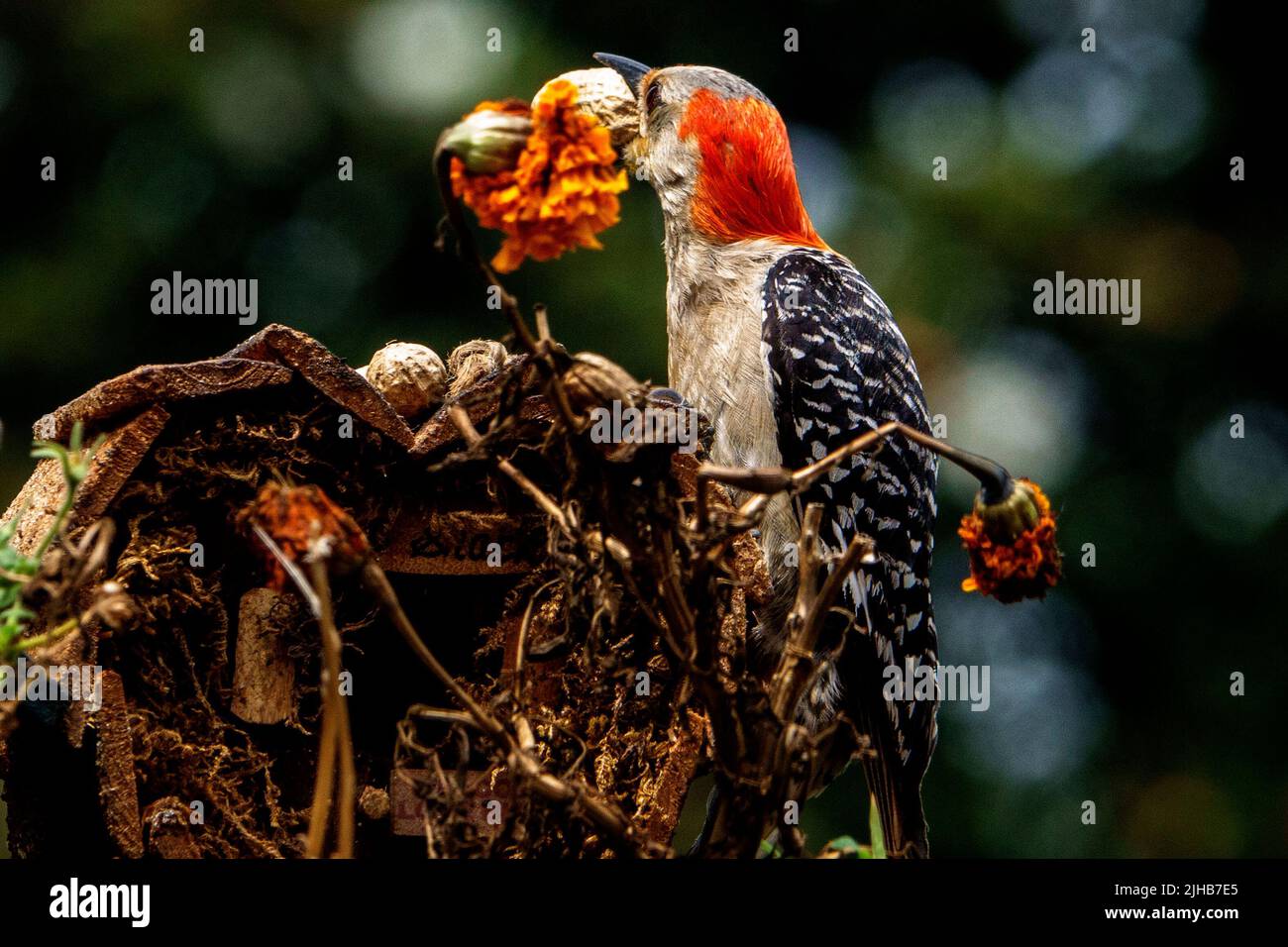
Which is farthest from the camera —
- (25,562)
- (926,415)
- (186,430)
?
(926,415)

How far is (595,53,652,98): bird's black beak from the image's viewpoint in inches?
91.6

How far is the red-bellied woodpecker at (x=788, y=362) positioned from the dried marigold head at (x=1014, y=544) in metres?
0.82

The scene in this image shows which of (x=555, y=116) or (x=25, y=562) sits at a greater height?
(x=555, y=116)

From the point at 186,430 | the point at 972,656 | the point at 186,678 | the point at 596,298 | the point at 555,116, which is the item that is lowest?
the point at 972,656

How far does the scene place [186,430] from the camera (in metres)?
1.31

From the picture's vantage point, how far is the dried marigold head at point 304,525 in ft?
2.80

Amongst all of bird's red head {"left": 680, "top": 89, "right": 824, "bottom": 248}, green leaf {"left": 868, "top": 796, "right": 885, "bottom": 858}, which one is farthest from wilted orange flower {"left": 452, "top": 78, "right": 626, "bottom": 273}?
bird's red head {"left": 680, "top": 89, "right": 824, "bottom": 248}

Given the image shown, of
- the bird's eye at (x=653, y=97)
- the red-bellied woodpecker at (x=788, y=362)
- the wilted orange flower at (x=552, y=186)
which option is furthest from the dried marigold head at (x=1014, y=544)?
the bird's eye at (x=653, y=97)

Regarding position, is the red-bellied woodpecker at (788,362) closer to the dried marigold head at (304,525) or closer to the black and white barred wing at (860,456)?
the black and white barred wing at (860,456)

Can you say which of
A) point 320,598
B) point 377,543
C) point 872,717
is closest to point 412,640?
point 320,598

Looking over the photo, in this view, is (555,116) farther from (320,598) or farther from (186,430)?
(186,430)

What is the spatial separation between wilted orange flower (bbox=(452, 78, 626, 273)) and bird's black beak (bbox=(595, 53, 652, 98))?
1.45 meters

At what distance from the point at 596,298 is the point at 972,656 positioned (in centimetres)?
146

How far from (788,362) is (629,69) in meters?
0.65
